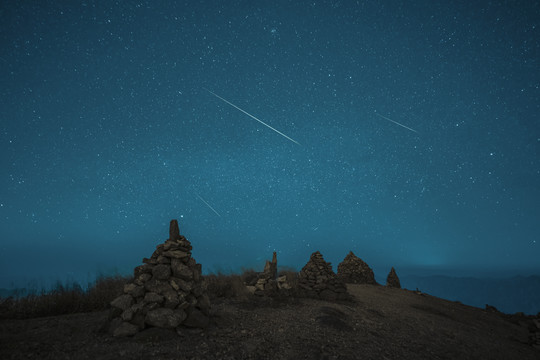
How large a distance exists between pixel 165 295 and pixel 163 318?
20.8 inches

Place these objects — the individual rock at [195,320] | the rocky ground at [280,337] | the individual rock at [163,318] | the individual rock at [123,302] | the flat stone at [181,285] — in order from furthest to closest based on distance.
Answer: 1. the flat stone at [181,285]
2. the individual rock at [195,320]
3. the individual rock at [123,302]
4. the individual rock at [163,318]
5. the rocky ground at [280,337]

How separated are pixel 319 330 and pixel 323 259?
634 centimetres

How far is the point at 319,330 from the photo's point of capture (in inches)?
269

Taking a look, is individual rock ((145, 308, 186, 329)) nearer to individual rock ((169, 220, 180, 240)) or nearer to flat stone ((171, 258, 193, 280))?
flat stone ((171, 258, 193, 280))

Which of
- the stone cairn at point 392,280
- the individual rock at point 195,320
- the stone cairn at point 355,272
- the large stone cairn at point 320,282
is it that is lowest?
the stone cairn at point 392,280

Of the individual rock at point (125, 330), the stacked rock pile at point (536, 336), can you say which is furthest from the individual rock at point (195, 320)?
the stacked rock pile at point (536, 336)

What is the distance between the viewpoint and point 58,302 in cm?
724

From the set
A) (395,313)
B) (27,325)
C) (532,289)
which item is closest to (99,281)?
(27,325)

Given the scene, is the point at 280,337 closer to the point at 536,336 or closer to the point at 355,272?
the point at 536,336

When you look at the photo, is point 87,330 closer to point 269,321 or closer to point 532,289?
point 269,321

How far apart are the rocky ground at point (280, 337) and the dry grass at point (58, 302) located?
0.66 m

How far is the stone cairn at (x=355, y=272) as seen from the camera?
1828 cm

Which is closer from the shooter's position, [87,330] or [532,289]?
[87,330]

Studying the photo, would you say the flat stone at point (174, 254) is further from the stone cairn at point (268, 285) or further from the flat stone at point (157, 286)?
the stone cairn at point (268, 285)
